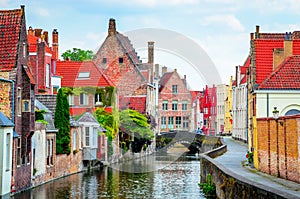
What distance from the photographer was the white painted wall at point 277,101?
106 feet

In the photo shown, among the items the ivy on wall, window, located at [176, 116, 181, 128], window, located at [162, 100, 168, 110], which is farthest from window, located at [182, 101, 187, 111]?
the ivy on wall

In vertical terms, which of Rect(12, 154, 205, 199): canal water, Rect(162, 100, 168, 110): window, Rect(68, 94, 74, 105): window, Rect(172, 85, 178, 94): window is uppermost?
Rect(172, 85, 178, 94): window

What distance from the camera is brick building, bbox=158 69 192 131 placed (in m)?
89.6

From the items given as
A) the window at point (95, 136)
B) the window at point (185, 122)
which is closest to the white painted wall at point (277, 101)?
the window at point (95, 136)

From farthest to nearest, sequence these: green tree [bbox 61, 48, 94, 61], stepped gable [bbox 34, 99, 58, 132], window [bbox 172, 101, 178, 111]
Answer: window [bbox 172, 101, 178, 111], green tree [bbox 61, 48, 94, 61], stepped gable [bbox 34, 99, 58, 132]

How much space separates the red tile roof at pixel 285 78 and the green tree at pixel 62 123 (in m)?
11.9

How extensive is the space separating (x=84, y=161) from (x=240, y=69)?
27321mm

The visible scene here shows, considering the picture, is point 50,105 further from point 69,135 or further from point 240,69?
point 240,69

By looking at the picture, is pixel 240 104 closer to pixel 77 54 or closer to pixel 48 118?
pixel 77 54

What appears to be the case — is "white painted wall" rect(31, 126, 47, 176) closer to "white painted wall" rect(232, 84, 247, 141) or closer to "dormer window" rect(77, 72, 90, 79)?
"dormer window" rect(77, 72, 90, 79)

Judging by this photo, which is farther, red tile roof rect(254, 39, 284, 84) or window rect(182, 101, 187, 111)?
window rect(182, 101, 187, 111)

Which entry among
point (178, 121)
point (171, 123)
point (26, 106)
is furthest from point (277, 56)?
point (178, 121)

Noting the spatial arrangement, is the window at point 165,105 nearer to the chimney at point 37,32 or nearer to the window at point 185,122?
the window at point 185,122

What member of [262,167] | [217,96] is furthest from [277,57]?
[217,96]
